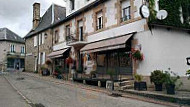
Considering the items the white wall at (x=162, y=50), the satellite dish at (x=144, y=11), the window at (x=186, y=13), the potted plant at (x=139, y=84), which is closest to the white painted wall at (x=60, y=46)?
the white wall at (x=162, y=50)

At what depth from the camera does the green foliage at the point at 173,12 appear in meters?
11.5

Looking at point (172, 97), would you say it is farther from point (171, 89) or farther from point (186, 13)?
point (186, 13)

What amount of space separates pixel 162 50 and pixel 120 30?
3277mm

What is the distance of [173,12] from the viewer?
485 inches

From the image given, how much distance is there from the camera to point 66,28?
68.8 ft

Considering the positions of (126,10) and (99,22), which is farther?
(99,22)

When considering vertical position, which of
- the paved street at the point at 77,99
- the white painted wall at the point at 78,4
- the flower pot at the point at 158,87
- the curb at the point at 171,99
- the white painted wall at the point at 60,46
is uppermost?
the white painted wall at the point at 78,4

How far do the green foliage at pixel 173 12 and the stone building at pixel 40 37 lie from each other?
1503 centimetres

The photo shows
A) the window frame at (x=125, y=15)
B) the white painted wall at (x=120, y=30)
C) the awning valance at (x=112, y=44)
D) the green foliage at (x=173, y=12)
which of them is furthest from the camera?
the window frame at (x=125, y=15)

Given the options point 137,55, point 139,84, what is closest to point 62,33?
point 137,55

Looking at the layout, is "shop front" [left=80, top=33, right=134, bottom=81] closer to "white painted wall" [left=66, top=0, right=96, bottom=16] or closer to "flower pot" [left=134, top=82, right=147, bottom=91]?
"flower pot" [left=134, top=82, right=147, bottom=91]

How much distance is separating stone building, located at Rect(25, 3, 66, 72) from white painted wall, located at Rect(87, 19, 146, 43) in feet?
32.2

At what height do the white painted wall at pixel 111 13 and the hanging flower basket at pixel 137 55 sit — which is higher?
the white painted wall at pixel 111 13

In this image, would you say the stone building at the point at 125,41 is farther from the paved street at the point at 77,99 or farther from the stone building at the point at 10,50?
the stone building at the point at 10,50
